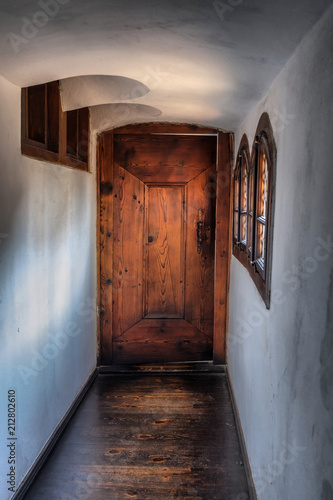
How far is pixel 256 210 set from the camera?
2641 millimetres

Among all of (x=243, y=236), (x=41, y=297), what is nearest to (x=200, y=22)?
(x=41, y=297)

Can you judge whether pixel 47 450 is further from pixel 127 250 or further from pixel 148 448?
pixel 127 250

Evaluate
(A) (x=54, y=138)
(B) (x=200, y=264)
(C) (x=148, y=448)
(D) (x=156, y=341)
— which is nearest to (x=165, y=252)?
(B) (x=200, y=264)

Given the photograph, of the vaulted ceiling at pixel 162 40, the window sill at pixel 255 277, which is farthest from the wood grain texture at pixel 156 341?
the vaulted ceiling at pixel 162 40

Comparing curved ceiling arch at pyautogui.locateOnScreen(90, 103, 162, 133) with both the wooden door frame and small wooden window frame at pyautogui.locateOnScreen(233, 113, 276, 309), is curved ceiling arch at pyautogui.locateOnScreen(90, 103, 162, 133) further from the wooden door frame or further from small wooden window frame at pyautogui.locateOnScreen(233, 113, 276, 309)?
small wooden window frame at pyautogui.locateOnScreen(233, 113, 276, 309)

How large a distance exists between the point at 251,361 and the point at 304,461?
127 cm

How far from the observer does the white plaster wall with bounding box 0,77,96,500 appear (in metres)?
2.21

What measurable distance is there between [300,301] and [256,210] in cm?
118

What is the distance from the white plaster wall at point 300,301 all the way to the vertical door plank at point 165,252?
6.68 ft

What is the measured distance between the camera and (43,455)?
2.76 metres

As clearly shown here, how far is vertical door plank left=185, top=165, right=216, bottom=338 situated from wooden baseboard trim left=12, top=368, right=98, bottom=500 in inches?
46.3

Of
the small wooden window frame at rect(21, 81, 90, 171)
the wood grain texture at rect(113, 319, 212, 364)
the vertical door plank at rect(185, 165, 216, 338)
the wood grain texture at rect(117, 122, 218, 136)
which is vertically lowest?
the wood grain texture at rect(113, 319, 212, 364)

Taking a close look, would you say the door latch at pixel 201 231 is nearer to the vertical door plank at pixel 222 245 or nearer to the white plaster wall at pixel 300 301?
the vertical door plank at pixel 222 245

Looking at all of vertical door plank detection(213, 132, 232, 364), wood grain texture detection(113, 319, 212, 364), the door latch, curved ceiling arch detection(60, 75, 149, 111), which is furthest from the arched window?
wood grain texture detection(113, 319, 212, 364)
